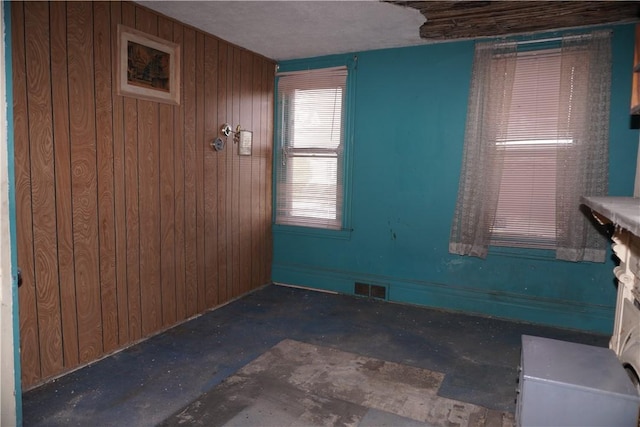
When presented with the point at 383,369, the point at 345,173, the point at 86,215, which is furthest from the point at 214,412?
the point at 345,173

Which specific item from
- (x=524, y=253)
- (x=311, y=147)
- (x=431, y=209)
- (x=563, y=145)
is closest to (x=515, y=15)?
(x=563, y=145)

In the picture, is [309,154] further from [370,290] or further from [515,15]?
[515,15]

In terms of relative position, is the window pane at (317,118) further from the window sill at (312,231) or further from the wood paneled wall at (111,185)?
the window sill at (312,231)

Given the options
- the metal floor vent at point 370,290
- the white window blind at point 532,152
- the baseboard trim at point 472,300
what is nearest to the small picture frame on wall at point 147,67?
the baseboard trim at point 472,300

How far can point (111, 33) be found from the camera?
9.02 ft

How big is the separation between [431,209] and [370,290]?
3.23 ft

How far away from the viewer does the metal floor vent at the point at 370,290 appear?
4.14 metres

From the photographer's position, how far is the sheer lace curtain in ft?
10.6

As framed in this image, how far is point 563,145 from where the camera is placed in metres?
3.33

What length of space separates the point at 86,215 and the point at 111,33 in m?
1.16

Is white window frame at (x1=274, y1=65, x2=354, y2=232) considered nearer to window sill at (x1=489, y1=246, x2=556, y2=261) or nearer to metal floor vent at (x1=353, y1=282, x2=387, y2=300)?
metal floor vent at (x1=353, y1=282, x2=387, y2=300)

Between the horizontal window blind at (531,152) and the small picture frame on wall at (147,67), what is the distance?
260 cm

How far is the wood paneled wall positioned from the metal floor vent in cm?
116

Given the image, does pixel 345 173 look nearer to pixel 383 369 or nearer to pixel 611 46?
pixel 383 369
